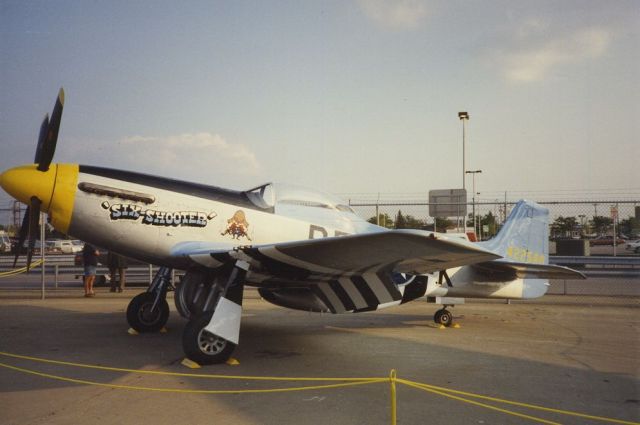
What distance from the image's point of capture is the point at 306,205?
6.54m

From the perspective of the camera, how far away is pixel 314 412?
11.8 ft

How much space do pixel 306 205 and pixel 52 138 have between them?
320 cm

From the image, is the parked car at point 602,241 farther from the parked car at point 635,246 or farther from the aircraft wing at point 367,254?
the aircraft wing at point 367,254

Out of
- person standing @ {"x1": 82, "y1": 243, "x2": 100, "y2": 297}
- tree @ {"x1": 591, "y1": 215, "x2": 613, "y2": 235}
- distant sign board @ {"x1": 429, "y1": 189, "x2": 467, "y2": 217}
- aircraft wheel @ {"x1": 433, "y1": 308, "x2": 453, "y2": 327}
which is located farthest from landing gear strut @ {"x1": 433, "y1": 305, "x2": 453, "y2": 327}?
person standing @ {"x1": 82, "y1": 243, "x2": 100, "y2": 297}

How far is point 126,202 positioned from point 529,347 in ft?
17.8

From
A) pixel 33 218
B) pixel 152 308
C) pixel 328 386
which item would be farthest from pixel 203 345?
pixel 33 218

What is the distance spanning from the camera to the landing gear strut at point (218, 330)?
4.96 meters

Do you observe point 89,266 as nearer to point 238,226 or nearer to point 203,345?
point 238,226

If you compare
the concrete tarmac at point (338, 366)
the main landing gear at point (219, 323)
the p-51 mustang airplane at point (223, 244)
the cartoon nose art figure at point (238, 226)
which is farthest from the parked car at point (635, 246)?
the main landing gear at point (219, 323)

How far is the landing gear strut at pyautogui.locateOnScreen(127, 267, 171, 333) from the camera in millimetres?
6992

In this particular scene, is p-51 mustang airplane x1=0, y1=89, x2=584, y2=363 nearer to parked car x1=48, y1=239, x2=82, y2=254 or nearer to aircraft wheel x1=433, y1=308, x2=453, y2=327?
aircraft wheel x1=433, y1=308, x2=453, y2=327

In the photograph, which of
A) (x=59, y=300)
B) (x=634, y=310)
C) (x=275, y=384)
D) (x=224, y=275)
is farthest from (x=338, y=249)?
(x=59, y=300)

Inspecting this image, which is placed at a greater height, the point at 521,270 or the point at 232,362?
the point at 521,270

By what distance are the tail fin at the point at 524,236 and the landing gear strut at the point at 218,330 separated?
487cm
